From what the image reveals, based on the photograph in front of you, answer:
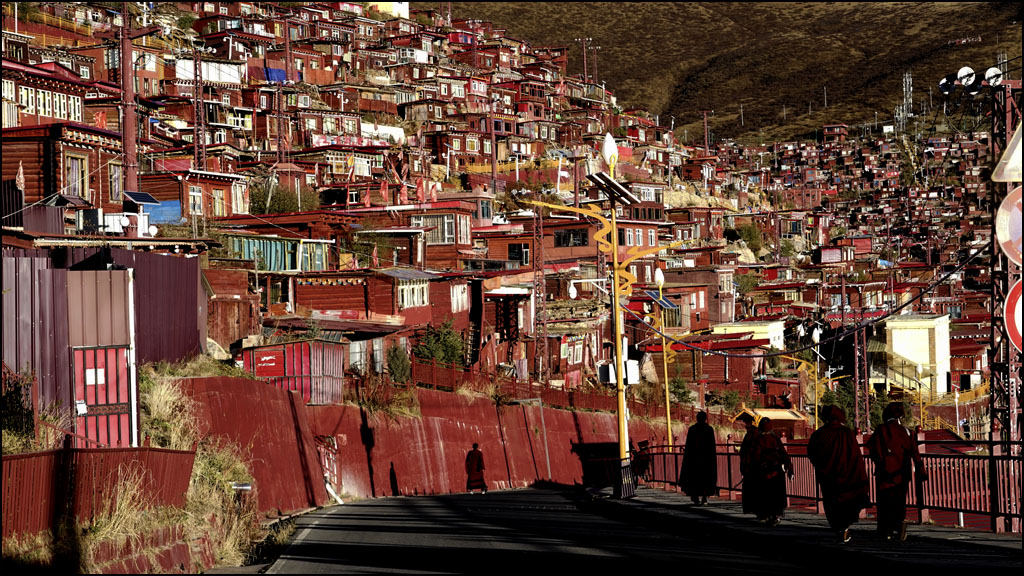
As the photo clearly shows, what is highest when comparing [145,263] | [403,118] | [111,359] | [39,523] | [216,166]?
[403,118]

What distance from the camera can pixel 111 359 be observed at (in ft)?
58.2

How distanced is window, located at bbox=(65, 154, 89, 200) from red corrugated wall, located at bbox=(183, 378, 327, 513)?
17.6 m

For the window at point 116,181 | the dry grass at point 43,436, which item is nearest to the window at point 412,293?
the window at point 116,181

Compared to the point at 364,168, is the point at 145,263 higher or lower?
lower

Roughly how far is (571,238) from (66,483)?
66263 mm

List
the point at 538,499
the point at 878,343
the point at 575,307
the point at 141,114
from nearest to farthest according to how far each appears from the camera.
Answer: the point at 538,499, the point at 575,307, the point at 141,114, the point at 878,343

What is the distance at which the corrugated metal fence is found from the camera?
1087 cm

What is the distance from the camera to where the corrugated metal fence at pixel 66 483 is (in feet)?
35.7

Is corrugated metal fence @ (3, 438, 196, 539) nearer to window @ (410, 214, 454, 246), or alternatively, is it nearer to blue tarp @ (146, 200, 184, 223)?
blue tarp @ (146, 200, 184, 223)

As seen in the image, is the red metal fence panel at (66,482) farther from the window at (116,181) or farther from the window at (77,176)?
the window at (116,181)

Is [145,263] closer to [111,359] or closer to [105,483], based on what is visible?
[111,359]

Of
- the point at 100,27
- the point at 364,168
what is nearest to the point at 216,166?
the point at 364,168

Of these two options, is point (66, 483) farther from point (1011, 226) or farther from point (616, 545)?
point (1011, 226)

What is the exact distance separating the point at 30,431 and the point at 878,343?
70871 millimetres
